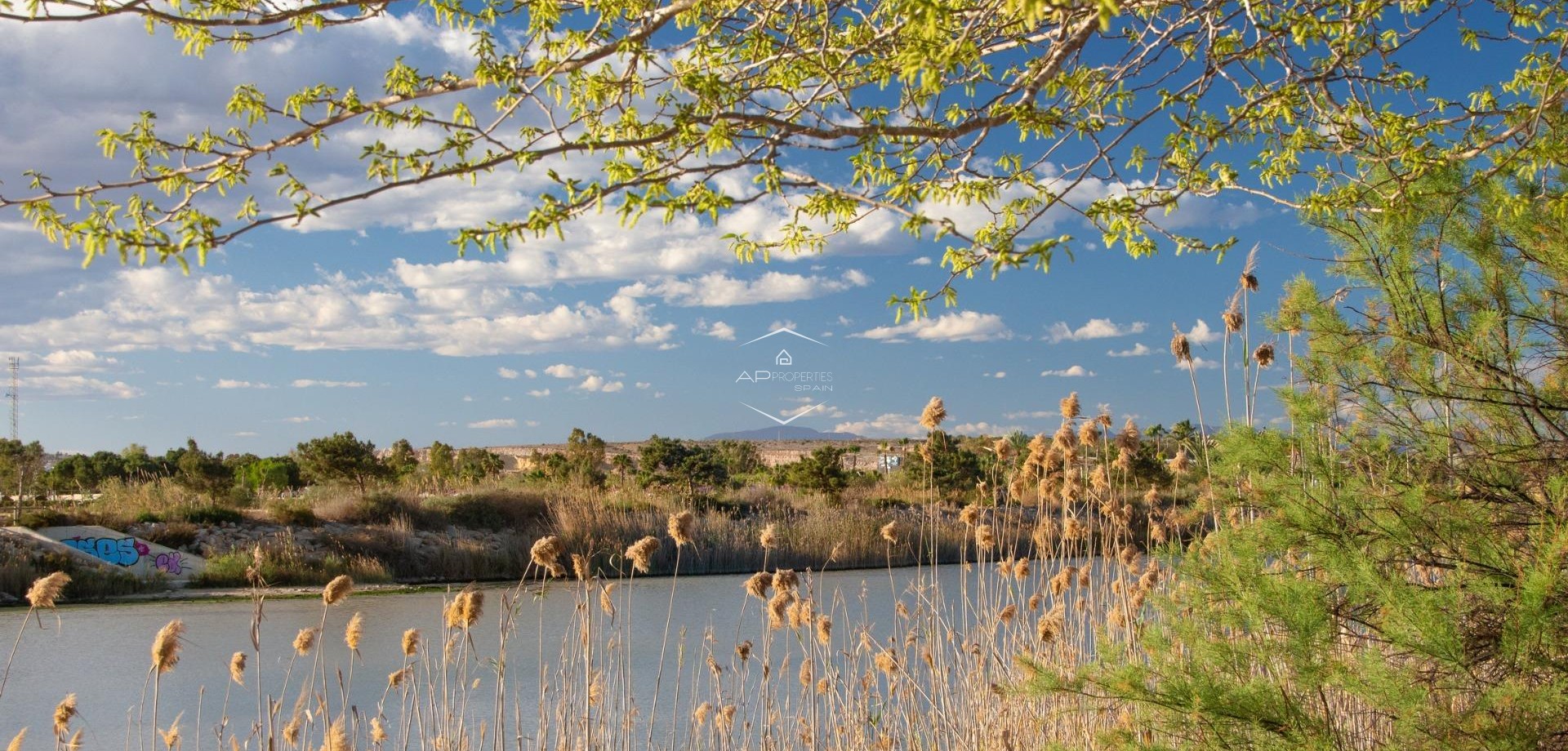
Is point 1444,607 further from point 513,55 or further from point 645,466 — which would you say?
point 645,466

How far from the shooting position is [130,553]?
49.8ft

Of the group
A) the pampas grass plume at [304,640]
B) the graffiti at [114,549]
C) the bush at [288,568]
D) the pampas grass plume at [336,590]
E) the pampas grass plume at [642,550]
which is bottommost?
the bush at [288,568]

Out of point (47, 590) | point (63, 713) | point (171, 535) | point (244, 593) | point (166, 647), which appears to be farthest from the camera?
point (171, 535)

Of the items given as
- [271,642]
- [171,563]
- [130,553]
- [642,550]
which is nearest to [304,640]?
[642,550]

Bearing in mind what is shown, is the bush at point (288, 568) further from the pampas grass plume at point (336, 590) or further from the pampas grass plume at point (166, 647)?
the pampas grass plume at point (166, 647)

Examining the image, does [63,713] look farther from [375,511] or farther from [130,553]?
[375,511]

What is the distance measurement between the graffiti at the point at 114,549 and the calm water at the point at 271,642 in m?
2.56

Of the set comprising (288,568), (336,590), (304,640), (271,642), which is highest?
(336,590)

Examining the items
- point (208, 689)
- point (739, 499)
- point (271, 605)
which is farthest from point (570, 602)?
point (739, 499)

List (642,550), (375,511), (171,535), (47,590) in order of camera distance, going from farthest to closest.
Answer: (375,511) → (171,535) → (642,550) → (47,590)

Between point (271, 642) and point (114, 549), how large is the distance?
691 centimetres

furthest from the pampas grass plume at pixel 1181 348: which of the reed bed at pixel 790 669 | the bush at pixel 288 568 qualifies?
the bush at pixel 288 568

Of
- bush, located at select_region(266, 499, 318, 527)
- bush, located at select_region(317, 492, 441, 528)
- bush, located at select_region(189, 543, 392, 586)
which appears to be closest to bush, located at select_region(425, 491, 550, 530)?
bush, located at select_region(317, 492, 441, 528)

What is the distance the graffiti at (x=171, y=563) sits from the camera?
596 inches
